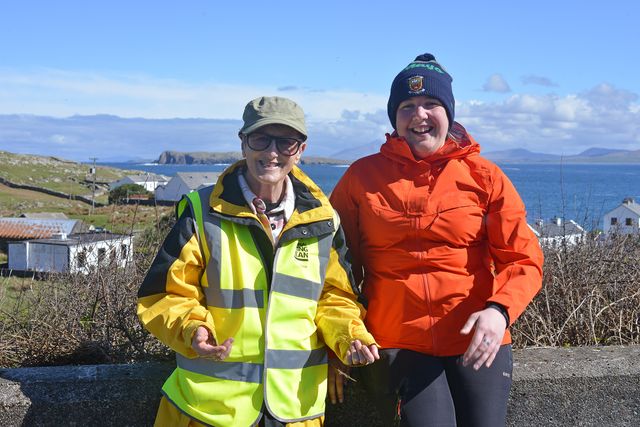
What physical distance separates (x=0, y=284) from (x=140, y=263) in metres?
1.30

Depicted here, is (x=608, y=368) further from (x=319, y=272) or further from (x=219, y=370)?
(x=219, y=370)

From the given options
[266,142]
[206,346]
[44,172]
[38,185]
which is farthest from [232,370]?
[44,172]

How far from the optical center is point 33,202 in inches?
2916

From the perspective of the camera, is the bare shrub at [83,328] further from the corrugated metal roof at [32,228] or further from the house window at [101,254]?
the corrugated metal roof at [32,228]

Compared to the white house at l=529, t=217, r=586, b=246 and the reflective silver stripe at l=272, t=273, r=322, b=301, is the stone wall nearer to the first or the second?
the reflective silver stripe at l=272, t=273, r=322, b=301

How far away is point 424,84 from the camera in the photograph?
11.7 feet

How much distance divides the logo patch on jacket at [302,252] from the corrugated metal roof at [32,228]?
42.1m

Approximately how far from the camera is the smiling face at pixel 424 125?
3.61 metres

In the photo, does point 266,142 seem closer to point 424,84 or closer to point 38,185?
point 424,84

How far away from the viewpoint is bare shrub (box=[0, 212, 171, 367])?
4.20m

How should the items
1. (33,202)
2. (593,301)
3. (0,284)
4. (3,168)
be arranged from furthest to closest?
(3,168), (33,202), (0,284), (593,301)

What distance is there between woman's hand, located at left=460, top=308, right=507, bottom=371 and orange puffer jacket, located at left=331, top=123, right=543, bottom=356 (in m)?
0.10

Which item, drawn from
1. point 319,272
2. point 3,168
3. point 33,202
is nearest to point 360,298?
point 319,272

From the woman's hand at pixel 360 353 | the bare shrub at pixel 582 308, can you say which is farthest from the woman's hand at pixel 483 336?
the bare shrub at pixel 582 308
